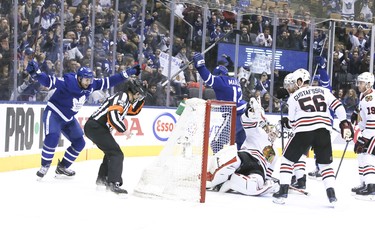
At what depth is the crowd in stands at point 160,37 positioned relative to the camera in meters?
10.3

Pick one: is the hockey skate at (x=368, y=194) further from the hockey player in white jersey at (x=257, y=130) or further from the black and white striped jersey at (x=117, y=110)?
the black and white striped jersey at (x=117, y=110)

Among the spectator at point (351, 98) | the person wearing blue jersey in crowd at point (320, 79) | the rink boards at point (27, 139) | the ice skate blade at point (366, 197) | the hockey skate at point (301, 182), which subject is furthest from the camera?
the spectator at point (351, 98)

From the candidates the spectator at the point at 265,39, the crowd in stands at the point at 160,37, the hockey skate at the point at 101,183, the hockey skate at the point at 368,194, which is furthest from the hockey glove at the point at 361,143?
the spectator at the point at 265,39

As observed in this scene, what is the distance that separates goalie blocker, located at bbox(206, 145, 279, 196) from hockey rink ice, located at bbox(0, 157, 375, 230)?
113mm

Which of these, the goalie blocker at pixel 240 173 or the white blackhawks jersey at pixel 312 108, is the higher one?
the white blackhawks jersey at pixel 312 108

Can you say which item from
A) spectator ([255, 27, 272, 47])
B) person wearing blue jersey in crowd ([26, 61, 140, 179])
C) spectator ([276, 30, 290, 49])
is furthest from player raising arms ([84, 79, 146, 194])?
spectator ([276, 30, 290, 49])

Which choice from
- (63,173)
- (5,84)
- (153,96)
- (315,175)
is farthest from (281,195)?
(153,96)

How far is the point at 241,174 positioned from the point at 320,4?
8.39m

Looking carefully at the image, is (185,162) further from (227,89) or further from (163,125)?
(163,125)

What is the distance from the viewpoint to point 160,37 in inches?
517

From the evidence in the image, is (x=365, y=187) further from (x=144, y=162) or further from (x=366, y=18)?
(x=366, y=18)

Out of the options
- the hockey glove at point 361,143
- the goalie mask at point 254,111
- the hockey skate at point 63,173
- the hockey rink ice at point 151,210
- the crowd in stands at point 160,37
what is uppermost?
the crowd in stands at point 160,37

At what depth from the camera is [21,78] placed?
1001 cm

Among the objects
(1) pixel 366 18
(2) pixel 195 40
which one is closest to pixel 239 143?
(2) pixel 195 40
